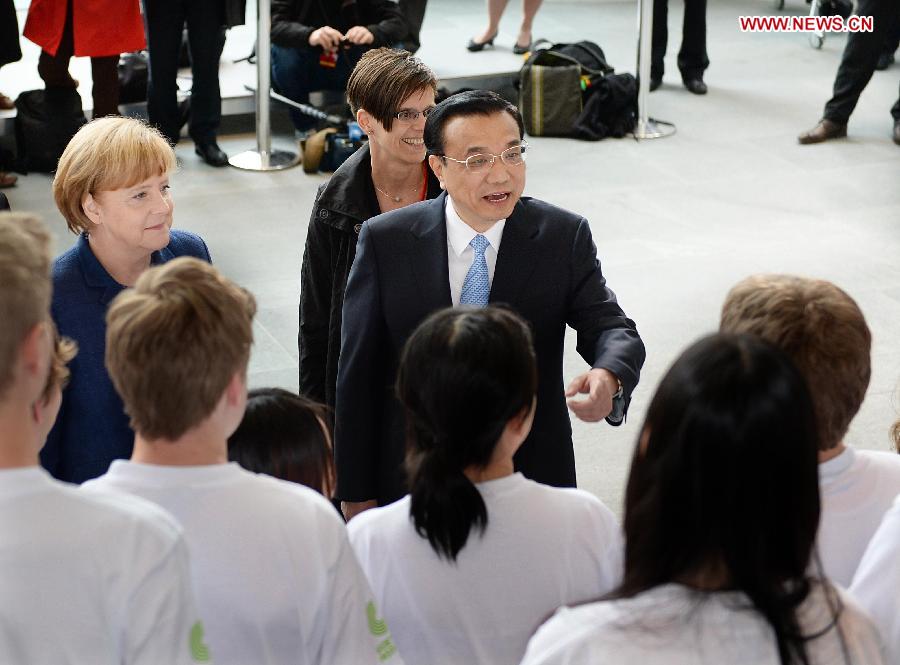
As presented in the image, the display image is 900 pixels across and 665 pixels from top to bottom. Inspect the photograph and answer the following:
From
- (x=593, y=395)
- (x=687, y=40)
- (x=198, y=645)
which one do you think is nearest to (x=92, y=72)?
(x=687, y=40)

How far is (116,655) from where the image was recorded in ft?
5.57

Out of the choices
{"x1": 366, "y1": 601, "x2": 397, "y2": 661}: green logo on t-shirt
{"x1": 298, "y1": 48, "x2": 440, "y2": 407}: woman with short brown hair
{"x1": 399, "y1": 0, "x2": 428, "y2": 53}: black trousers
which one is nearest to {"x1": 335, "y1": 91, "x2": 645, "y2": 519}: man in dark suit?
{"x1": 298, "y1": 48, "x2": 440, "y2": 407}: woman with short brown hair

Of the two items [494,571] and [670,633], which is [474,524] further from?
[670,633]

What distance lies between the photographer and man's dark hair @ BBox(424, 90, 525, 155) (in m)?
2.83

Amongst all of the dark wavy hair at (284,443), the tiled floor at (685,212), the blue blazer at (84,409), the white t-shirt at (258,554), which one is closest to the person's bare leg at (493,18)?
the tiled floor at (685,212)

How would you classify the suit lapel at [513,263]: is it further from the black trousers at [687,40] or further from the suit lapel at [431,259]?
the black trousers at [687,40]

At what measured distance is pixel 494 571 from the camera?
1.92 metres

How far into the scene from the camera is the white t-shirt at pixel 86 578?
160 cm

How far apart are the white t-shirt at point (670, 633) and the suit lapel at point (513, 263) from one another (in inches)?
51.2

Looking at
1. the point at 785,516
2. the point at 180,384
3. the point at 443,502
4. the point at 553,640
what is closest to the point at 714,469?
the point at 785,516

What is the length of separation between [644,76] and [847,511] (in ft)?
19.7

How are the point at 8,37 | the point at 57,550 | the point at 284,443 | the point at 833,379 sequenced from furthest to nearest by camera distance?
the point at 8,37 → the point at 284,443 → the point at 833,379 → the point at 57,550

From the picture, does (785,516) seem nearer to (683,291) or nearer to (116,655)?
(116,655)

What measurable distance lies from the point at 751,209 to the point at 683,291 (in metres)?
1.21
